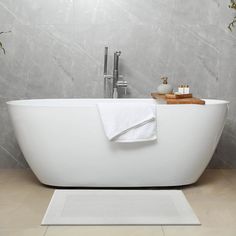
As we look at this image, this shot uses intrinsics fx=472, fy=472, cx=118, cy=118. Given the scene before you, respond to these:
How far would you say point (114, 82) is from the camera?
4.23m

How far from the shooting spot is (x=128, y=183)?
3609 mm

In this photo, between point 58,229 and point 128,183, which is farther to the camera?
point 128,183

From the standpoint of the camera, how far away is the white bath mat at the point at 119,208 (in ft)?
9.32

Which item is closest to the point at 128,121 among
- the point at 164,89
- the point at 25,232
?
the point at 164,89

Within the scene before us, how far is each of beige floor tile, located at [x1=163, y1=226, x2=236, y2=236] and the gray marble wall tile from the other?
1864mm

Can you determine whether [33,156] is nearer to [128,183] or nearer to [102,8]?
[128,183]

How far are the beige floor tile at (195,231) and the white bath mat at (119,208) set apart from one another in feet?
0.20

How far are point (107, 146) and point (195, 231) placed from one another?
1039mm

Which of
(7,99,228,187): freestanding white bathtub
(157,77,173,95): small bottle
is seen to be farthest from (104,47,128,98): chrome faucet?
(7,99,228,187): freestanding white bathtub

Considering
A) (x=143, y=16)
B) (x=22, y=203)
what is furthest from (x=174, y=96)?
(x=22, y=203)

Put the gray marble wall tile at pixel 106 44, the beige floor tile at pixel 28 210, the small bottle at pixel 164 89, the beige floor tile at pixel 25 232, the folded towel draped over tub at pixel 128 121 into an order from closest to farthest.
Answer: the beige floor tile at pixel 25 232 < the beige floor tile at pixel 28 210 < the folded towel draped over tub at pixel 128 121 < the small bottle at pixel 164 89 < the gray marble wall tile at pixel 106 44

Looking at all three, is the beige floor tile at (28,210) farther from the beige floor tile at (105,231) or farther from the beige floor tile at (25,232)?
the beige floor tile at (105,231)

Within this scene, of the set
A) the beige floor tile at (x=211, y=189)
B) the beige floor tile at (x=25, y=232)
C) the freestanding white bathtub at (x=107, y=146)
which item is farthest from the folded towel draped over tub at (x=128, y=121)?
the beige floor tile at (x=25, y=232)

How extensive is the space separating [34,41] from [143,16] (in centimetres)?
102
